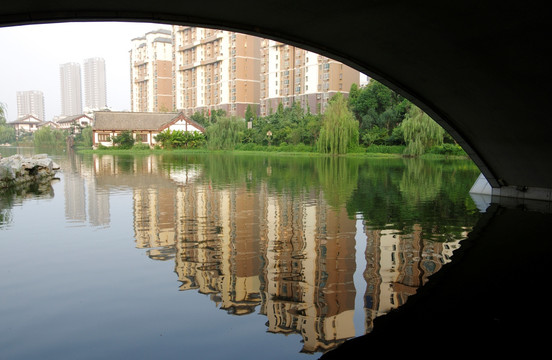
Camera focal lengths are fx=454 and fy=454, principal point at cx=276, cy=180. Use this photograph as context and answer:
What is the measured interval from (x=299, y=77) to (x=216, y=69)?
1656 centimetres

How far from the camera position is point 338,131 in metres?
38.2

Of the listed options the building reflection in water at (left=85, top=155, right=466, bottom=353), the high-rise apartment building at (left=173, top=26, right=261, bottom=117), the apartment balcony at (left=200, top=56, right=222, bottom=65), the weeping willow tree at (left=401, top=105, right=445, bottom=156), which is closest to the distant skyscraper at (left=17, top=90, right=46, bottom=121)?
the high-rise apartment building at (left=173, top=26, right=261, bottom=117)

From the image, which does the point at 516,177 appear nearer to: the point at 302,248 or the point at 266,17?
the point at 302,248

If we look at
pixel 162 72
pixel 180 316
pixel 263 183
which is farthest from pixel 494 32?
pixel 162 72

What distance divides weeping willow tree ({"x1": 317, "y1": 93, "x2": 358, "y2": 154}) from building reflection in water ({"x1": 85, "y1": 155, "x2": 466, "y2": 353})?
90.6 ft

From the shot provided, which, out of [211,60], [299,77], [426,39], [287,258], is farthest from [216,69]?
[287,258]

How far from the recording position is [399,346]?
135 inches

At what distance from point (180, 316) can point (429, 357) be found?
6.97 ft

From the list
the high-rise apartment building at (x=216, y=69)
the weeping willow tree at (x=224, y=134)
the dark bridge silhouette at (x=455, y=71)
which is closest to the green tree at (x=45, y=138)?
the high-rise apartment building at (x=216, y=69)

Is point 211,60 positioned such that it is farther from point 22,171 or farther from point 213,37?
point 22,171

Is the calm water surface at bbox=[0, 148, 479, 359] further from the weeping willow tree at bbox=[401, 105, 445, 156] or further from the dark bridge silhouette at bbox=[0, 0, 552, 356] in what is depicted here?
the weeping willow tree at bbox=[401, 105, 445, 156]

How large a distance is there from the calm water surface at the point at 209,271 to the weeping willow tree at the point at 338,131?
27.0 metres

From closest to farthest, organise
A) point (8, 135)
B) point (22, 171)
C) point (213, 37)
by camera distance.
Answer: point (22, 171) < point (213, 37) < point (8, 135)

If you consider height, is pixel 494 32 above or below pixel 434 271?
above
